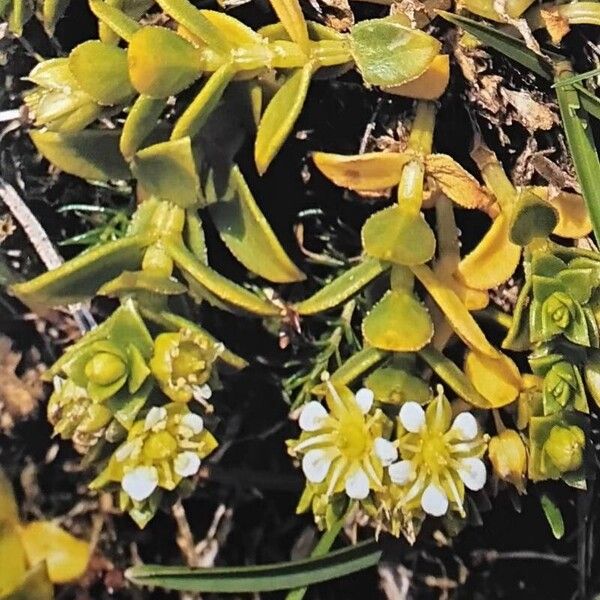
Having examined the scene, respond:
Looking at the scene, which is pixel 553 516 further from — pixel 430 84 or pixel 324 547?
pixel 430 84

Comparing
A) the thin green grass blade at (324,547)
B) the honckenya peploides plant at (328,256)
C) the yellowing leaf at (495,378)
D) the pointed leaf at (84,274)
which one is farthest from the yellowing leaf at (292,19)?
the thin green grass blade at (324,547)

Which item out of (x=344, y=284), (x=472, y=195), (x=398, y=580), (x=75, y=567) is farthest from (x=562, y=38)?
(x=75, y=567)

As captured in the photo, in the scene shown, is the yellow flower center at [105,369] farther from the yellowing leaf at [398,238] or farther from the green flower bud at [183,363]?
the yellowing leaf at [398,238]

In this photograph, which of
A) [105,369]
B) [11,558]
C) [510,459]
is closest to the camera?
[105,369]

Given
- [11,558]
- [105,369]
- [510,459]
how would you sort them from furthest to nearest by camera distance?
[11,558]
[510,459]
[105,369]

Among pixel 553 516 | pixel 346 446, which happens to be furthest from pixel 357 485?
pixel 553 516
